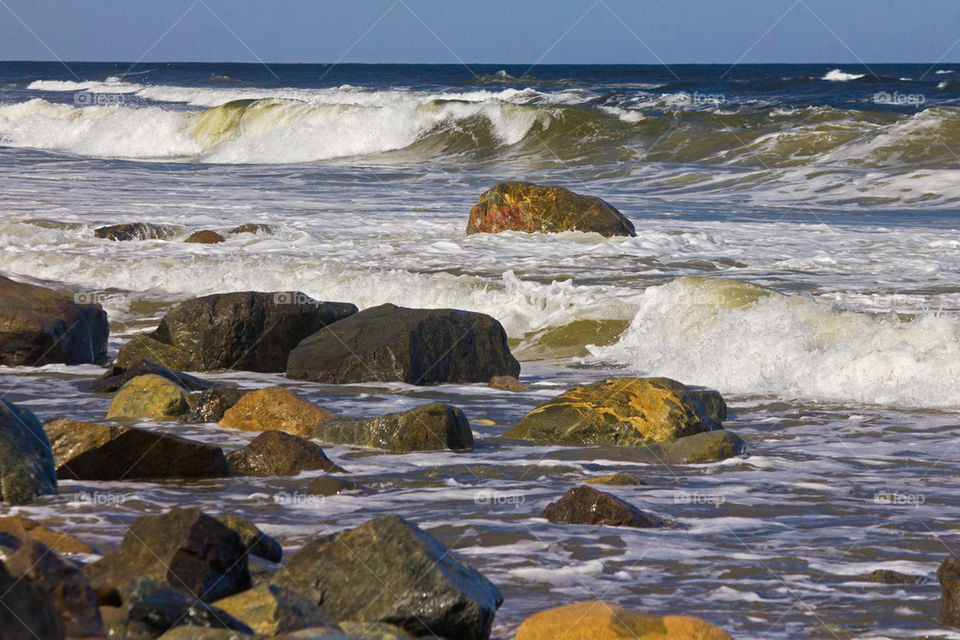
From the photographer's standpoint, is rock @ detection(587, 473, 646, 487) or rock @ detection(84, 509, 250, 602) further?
rock @ detection(587, 473, 646, 487)

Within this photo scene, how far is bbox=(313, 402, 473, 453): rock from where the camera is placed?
5.25 metres

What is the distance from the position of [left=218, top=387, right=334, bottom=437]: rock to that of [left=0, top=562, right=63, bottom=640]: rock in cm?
331

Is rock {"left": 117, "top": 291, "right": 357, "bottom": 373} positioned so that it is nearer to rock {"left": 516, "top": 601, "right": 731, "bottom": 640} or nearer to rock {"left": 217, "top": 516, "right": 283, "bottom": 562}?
rock {"left": 217, "top": 516, "right": 283, "bottom": 562}

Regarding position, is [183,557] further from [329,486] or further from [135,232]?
[135,232]

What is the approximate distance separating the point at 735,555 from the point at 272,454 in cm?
196

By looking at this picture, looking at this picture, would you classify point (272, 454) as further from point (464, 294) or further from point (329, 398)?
point (464, 294)

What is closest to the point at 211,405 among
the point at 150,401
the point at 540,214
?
the point at 150,401

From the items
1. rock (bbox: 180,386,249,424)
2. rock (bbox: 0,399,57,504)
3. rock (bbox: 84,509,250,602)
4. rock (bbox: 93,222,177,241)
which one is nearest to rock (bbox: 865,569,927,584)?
rock (bbox: 84,509,250,602)

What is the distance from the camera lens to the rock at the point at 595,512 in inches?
159

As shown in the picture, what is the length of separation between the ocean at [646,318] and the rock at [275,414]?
6.2 inches

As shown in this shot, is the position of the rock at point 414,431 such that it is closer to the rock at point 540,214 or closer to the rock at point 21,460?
the rock at point 21,460

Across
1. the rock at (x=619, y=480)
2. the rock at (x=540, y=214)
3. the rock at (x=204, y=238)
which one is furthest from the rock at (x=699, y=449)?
the rock at (x=204, y=238)

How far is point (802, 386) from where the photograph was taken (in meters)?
6.98

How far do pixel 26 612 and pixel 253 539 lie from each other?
121 cm
